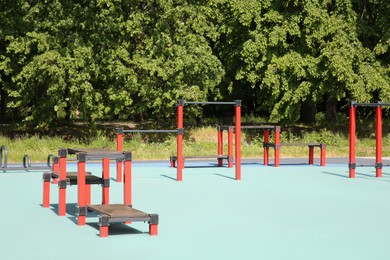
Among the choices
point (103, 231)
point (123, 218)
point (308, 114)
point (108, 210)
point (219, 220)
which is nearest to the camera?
point (103, 231)

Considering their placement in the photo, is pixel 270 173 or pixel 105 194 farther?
pixel 270 173

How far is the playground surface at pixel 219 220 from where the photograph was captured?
1044 cm

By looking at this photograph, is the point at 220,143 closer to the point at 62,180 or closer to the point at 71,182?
the point at 71,182

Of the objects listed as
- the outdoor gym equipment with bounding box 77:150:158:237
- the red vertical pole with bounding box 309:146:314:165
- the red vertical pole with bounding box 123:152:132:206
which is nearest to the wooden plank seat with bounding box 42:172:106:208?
the outdoor gym equipment with bounding box 77:150:158:237

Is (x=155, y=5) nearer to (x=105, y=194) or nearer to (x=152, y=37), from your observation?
(x=152, y=37)

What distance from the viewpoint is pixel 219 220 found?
1330cm

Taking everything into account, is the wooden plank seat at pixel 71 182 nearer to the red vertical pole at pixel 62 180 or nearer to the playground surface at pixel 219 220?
the red vertical pole at pixel 62 180

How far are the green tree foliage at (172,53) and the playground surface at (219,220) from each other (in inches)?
377

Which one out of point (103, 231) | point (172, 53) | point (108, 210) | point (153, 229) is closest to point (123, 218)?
point (103, 231)

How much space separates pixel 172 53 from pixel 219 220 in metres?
19.0

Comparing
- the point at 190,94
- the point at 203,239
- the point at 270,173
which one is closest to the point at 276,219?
the point at 203,239

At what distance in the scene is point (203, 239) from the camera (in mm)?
11359

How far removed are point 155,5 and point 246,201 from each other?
58.2ft

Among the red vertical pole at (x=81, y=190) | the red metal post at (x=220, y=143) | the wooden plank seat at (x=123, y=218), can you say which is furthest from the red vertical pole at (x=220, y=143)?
the wooden plank seat at (x=123, y=218)
